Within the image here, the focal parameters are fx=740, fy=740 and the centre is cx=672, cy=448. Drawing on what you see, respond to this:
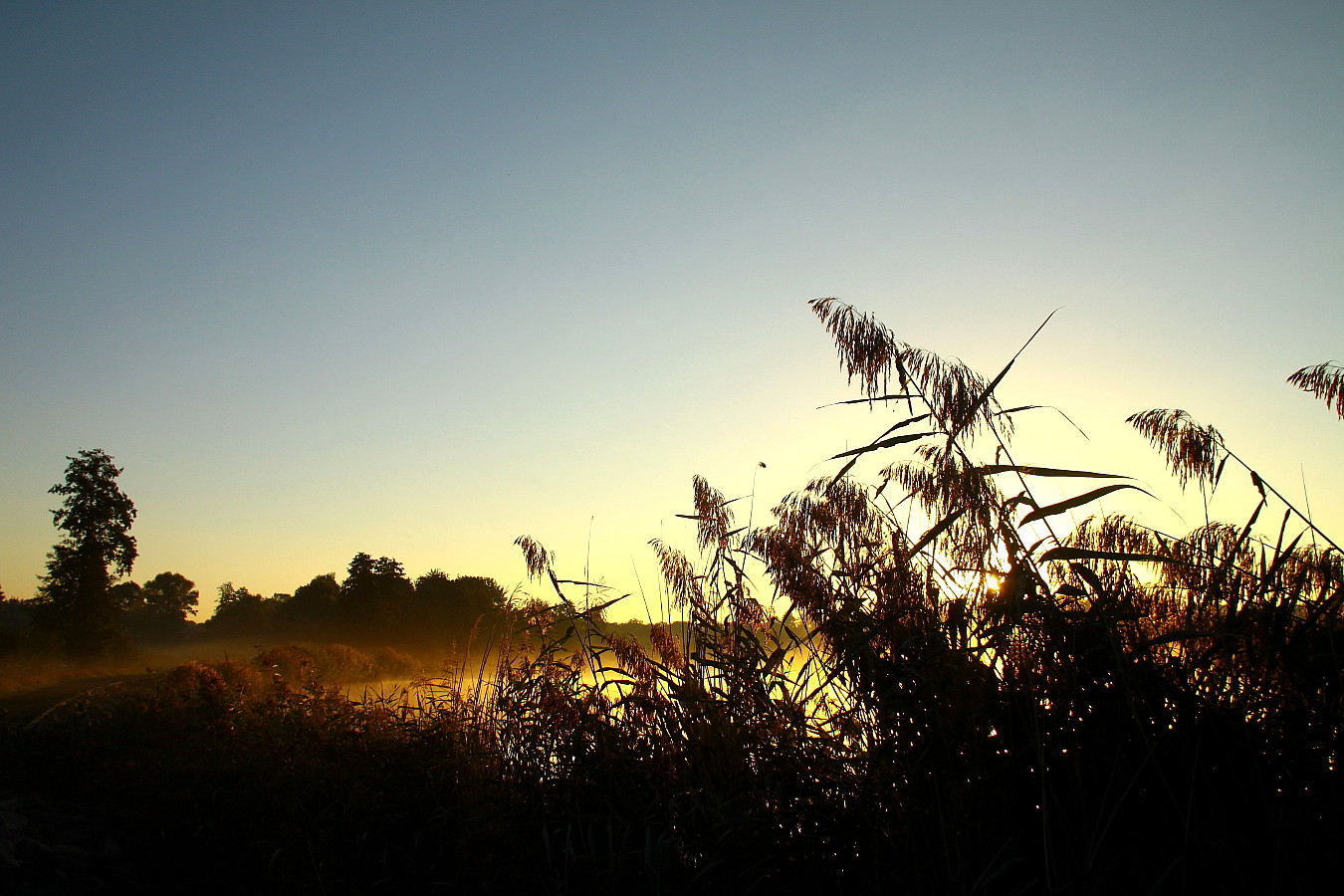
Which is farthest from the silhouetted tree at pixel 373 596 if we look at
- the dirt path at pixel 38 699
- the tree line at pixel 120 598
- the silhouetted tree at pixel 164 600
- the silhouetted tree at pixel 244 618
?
the silhouetted tree at pixel 164 600

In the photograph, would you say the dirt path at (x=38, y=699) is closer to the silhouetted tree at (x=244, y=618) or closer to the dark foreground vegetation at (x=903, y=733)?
the dark foreground vegetation at (x=903, y=733)

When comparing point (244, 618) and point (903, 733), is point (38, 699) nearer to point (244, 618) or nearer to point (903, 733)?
point (903, 733)

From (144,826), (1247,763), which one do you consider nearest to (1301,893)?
(1247,763)

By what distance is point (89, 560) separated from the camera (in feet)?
71.8

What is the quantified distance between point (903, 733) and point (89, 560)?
2671 centimetres

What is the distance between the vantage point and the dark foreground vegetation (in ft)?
6.50

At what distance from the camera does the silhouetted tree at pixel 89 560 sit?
20688mm

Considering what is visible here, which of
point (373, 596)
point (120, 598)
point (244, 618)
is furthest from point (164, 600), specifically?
point (373, 596)

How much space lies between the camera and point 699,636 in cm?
332

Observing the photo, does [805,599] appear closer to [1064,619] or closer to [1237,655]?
[1064,619]

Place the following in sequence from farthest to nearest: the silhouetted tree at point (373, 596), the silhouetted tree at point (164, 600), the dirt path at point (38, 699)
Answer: the silhouetted tree at point (164, 600) < the silhouetted tree at point (373, 596) < the dirt path at point (38, 699)

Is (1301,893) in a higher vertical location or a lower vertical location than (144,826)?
higher

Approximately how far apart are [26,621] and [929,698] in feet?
93.5

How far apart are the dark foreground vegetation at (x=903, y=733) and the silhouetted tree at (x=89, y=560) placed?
21.1 meters
